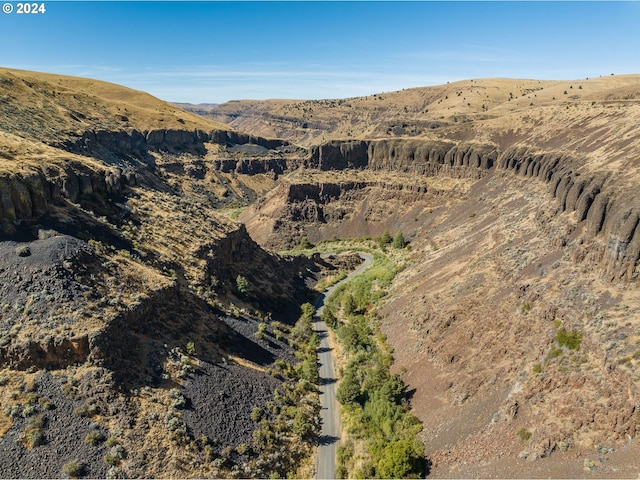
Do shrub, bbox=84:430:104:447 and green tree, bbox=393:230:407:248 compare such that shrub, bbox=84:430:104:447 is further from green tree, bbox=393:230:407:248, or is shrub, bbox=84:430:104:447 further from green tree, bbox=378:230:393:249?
green tree, bbox=378:230:393:249

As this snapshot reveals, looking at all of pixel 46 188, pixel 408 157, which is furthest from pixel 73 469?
pixel 408 157

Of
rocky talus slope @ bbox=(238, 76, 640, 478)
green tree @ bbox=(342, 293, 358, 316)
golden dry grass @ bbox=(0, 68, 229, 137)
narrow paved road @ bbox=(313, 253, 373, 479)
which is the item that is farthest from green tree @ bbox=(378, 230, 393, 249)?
golden dry grass @ bbox=(0, 68, 229, 137)

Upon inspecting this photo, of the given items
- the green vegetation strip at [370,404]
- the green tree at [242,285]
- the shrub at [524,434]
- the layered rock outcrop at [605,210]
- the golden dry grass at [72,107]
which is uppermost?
the golden dry grass at [72,107]

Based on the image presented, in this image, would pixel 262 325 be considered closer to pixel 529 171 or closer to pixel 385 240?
pixel 385 240

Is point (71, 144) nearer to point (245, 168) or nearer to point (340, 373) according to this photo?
point (245, 168)

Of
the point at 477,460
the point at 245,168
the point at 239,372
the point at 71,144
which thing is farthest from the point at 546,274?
the point at 245,168

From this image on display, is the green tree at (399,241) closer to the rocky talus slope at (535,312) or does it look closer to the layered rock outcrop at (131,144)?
the rocky talus slope at (535,312)

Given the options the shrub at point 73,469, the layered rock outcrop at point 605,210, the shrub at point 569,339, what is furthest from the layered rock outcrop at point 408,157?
the shrub at point 73,469
